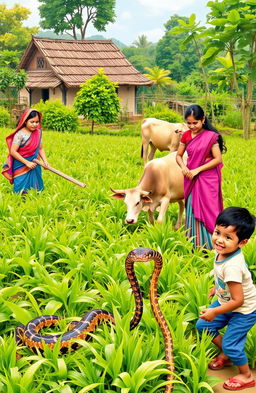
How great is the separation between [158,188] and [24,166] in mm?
2386

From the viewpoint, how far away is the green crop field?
9.36 feet

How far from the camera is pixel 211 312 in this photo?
2.97m

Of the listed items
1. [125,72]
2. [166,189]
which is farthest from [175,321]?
[125,72]

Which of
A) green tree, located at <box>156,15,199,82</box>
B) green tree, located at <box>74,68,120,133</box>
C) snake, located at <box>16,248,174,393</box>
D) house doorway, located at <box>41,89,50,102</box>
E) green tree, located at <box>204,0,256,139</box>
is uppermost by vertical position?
green tree, located at <box>156,15,199,82</box>

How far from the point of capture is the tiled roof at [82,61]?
89.9 feet

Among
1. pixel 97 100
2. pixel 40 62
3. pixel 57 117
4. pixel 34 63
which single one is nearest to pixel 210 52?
pixel 97 100

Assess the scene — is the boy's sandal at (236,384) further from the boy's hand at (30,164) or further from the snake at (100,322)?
the boy's hand at (30,164)

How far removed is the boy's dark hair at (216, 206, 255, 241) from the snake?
0.48 m

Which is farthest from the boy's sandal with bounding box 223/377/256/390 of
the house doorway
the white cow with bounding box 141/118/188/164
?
the house doorway

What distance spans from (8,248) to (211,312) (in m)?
2.49

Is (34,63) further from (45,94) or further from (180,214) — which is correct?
(180,214)

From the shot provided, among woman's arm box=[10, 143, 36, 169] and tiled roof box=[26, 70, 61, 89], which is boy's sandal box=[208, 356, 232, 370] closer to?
woman's arm box=[10, 143, 36, 169]

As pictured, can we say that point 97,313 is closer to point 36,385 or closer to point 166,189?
point 36,385

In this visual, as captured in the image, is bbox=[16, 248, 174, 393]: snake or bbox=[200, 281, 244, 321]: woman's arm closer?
bbox=[16, 248, 174, 393]: snake
